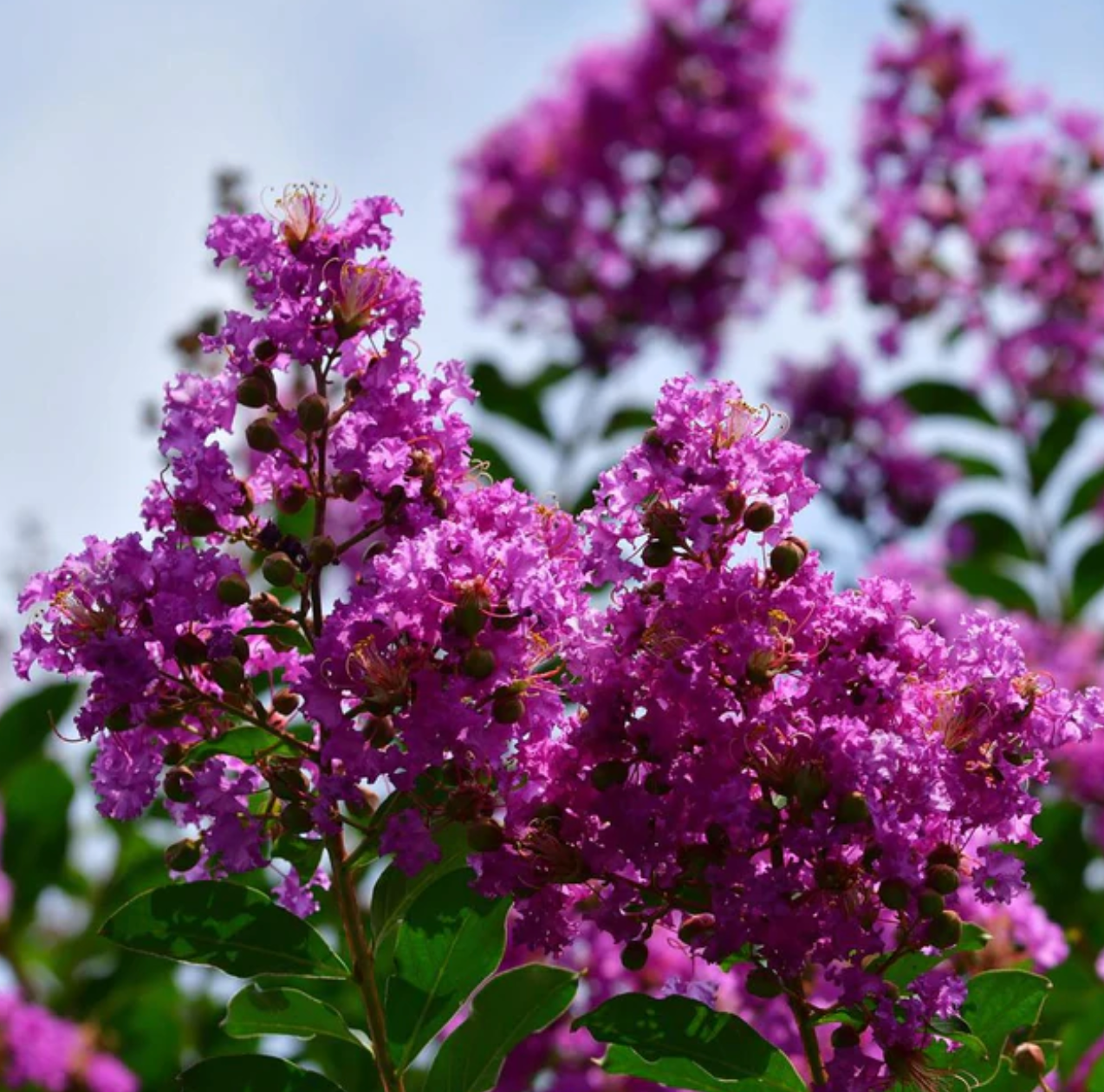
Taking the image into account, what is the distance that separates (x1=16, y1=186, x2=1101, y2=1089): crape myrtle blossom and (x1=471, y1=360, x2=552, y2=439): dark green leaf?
2690 millimetres

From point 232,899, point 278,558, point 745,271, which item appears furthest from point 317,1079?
point 745,271

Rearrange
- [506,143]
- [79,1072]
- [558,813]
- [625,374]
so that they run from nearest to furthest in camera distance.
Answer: [558,813] → [79,1072] → [625,374] → [506,143]

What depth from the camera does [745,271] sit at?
4863 mm

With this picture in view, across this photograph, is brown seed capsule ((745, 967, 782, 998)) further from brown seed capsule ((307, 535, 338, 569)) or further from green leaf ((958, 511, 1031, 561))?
green leaf ((958, 511, 1031, 561))

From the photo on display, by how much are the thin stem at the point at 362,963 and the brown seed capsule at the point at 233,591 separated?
23 cm

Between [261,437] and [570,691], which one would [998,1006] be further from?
[261,437]

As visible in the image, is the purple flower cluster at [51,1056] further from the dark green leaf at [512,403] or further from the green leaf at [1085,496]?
the green leaf at [1085,496]

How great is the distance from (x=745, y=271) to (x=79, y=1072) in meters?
2.99

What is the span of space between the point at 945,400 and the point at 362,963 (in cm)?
330

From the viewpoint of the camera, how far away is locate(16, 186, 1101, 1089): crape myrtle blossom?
4.21 ft

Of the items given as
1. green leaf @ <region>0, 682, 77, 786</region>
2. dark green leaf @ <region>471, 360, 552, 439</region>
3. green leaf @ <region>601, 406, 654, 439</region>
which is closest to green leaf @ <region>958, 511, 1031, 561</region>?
green leaf @ <region>601, 406, 654, 439</region>

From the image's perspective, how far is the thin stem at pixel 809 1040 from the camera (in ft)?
4.41

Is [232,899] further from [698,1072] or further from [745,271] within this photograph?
[745,271]

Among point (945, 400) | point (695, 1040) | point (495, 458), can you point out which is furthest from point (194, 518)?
point (945, 400)
